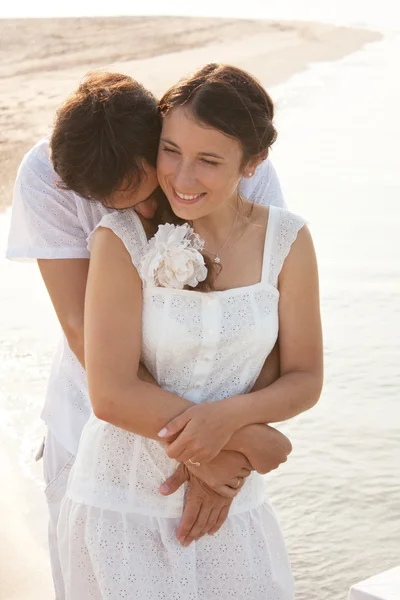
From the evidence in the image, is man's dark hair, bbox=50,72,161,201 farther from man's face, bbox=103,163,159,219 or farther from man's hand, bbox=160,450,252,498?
man's hand, bbox=160,450,252,498

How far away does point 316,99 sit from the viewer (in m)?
15.3

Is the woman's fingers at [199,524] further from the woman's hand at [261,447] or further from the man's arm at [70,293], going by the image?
the man's arm at [70,293]

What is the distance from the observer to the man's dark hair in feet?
8.21

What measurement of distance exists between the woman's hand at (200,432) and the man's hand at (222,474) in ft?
0.16

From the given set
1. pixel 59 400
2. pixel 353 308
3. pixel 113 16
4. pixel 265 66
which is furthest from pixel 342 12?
pixel 59 400

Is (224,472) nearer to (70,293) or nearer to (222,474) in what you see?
(222,474)

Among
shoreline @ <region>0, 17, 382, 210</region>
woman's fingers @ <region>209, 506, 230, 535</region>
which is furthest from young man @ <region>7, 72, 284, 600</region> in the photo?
shoreline @ <region>0, 17, 382, 210</region>

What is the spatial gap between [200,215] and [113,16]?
2313 cm

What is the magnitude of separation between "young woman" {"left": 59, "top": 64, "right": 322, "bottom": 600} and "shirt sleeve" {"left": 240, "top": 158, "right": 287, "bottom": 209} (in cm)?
38

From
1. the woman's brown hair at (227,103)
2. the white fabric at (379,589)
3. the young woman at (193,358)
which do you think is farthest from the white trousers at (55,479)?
the white fabric at (379,589)

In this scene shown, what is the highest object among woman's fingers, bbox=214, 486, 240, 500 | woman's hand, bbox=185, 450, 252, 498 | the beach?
woman's hand, bbox=185, 450, 252, 498

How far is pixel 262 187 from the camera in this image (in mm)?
3041

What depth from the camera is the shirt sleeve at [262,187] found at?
119 inches

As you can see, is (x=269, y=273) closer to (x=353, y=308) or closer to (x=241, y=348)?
(x=241, y=348)
